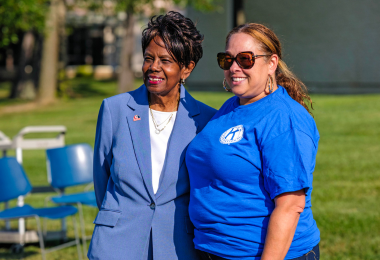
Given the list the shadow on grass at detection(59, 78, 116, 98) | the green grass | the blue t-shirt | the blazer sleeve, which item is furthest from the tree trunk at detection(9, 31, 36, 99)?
the blue t-shirt

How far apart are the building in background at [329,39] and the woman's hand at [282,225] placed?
1885cm

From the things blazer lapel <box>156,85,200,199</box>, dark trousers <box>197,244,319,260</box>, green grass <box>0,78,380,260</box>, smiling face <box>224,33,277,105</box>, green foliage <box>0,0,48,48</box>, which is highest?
green foliage <box>0,0,48,48</box>

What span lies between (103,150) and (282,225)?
1052mm

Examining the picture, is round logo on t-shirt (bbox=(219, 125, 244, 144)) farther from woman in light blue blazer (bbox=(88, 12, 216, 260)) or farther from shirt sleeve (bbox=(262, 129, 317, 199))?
woman in light blue blazer (bbox=(88, 12, 216, 260))

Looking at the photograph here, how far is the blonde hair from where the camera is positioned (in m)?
2.30

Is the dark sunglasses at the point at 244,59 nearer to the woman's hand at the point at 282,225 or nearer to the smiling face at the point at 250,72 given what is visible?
the smiling face at the point at 250,72

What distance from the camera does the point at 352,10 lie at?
21.4m

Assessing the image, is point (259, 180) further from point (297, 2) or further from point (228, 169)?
point (297, 2)

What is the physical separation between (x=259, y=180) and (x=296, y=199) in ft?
0.57

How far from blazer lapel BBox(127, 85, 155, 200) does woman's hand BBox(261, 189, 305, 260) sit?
0.68m

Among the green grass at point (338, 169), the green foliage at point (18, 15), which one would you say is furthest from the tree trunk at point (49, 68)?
the green foliage at point (18, 15)

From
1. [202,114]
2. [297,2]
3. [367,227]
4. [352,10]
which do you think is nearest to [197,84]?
[297,2]

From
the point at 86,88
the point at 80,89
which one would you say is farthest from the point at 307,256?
the point at 86,88

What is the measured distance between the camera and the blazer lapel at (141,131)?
8.13ft
